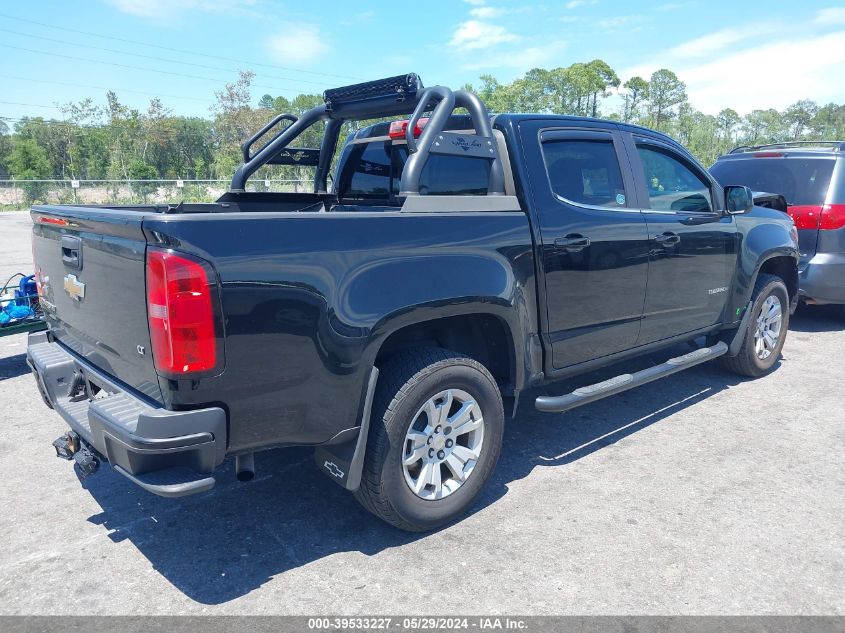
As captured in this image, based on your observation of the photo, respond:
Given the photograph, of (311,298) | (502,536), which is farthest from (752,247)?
(311,298)

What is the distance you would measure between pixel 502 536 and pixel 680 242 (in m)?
2.42

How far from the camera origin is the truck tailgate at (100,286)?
2.42m

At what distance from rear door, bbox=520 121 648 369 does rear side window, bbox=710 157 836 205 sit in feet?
13.3

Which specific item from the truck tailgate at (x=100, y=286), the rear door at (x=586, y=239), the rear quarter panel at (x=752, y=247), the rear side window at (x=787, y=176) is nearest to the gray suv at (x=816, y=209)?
the rear side window at (x=787, y=176)

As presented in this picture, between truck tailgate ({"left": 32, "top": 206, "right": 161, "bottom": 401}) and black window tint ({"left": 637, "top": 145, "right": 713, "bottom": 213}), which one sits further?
black window tint ({"left": 637, "top": 145, "right": 713, "bottom": 213})

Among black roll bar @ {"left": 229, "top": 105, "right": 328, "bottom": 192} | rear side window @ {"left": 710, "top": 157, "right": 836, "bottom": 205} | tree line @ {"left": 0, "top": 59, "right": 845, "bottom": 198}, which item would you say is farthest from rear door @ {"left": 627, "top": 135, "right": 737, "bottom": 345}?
tree line @ {"left": 0, "top": 59, "right": 845, "bottom": 198}

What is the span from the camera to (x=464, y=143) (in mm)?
3363

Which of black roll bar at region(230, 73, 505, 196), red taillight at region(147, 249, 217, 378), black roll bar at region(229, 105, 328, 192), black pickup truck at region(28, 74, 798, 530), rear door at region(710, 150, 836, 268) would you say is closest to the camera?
red taillight at region(147, 249, 217, 378)

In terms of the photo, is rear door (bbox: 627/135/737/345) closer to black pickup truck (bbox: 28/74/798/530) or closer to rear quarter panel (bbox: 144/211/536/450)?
black pickup truck (bbox: 28/74/798/530)

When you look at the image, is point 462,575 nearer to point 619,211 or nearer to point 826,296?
point 619,211

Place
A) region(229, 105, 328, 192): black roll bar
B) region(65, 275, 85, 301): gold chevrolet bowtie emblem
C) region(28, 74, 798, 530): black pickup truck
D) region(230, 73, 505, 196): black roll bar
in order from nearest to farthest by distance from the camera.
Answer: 1. region(28, 74, 798, 530): black pickup truck
2. region(65, 275, 85, 301): gold chevrolet bowtie emblem
3. region(230, 73, 505, 196): black roll bar
4. region(229, 105, 328, 192): black roll bar

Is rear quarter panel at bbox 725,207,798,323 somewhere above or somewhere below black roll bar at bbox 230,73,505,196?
below

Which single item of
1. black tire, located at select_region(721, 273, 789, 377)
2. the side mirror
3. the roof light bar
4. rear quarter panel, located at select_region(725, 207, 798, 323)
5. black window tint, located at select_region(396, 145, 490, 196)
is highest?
the roof light bar

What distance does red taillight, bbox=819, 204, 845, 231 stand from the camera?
6.74 meters
